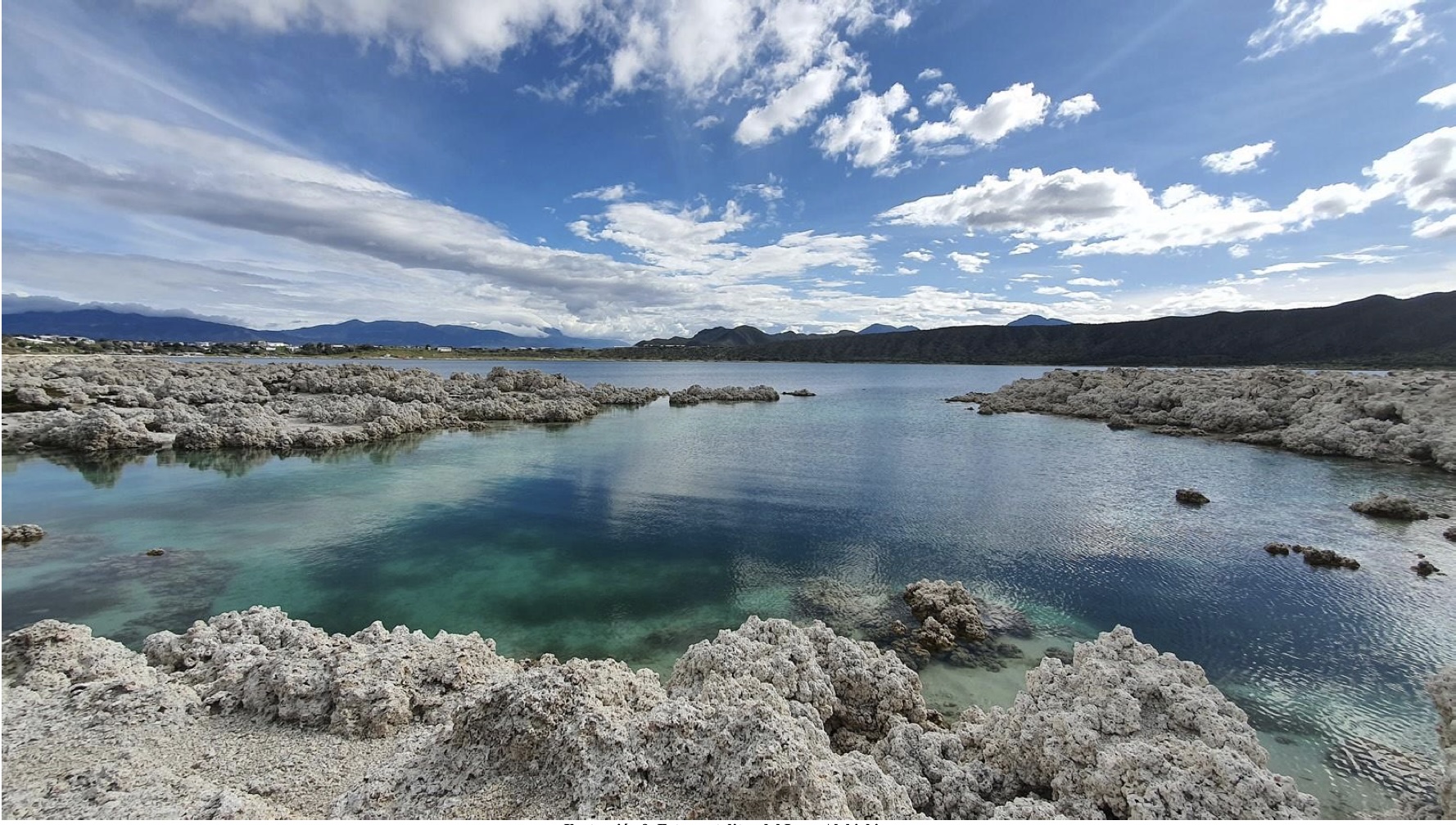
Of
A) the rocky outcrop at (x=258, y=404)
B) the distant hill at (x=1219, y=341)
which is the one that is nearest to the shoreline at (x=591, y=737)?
the rocky outcrop at (x=258, y=404)

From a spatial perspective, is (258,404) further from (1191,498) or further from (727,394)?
(1191,498)

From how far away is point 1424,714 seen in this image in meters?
10.1

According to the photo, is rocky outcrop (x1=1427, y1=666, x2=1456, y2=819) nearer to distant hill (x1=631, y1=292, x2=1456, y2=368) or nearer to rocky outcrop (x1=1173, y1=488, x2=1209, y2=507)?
rocky outcrop (x1=1173, y1=488, x2=1209, y2=507)

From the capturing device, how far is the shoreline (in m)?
5.71

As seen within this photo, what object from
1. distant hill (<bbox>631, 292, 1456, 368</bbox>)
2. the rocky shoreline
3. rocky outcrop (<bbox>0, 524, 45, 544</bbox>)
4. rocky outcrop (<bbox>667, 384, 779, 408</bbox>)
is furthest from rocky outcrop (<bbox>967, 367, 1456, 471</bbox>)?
distant hill (<bbox>631, 292, 1456, 368</bbox>)

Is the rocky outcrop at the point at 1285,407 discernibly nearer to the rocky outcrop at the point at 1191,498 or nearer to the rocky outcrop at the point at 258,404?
the rocky outcrop at the point at 1191,498

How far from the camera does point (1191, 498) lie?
2384cm

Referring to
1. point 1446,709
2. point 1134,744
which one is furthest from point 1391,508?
point 1134,744

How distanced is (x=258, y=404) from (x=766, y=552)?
41.6 meters

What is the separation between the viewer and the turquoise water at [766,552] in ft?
40.2

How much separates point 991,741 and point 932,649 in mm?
4935

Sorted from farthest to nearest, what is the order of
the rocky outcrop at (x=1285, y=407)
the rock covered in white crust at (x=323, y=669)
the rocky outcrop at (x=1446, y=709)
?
the rocky outcrop at (x=1285, y=407) < the rock covered in white crust at (x=323, y=669) < the rocky outcrop at (x=1446, y=709)

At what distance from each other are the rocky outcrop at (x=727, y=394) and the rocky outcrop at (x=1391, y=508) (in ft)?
163

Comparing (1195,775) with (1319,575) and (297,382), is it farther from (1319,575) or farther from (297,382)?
(297,382)
